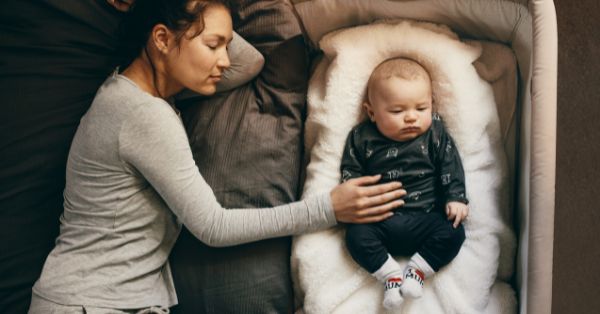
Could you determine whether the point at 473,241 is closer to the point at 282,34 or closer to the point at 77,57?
the point at 282,34

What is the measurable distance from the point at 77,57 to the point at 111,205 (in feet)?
1.07

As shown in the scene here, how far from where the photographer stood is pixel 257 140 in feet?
4.20

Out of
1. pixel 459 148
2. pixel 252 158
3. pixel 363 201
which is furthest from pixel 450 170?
pixel 252 158

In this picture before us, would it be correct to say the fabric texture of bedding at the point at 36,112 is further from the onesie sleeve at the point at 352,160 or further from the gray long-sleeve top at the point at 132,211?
the onesie sleeve at the point at 352,160

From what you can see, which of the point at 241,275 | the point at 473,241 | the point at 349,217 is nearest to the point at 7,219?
the point at 241,275

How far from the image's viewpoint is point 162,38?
1119 mm

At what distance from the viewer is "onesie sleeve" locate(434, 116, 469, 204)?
47.4 inches

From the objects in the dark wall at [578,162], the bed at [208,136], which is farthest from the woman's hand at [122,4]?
the dark wall at [578,162]

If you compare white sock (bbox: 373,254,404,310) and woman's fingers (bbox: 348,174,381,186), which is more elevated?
woman's fingers (bbox: 348,174,381,186)

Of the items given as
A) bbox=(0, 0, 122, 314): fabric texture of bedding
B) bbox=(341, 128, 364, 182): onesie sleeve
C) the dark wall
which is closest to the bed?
bbox=(0, 0, 122, 314): fabric texture of bedding

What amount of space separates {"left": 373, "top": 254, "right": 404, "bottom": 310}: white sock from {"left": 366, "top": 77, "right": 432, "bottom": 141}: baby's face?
0.82 ft

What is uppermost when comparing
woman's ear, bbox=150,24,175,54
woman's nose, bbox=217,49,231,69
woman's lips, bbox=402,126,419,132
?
woman's ear, bbox=150,24,175,54

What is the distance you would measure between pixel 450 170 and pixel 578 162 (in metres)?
0.50

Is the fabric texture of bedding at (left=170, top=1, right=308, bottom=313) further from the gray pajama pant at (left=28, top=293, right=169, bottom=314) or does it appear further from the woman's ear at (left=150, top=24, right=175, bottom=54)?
the woman's ear at (left=150, top=24, right=175, bottom=54)
